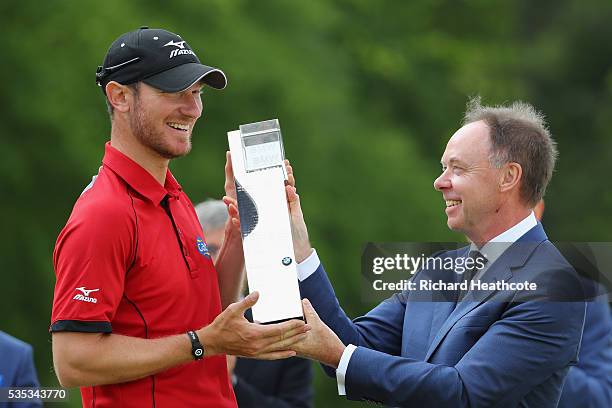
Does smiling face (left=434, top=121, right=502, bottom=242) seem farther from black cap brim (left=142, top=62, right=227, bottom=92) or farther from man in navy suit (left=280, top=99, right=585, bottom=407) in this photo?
black cap brim (left=142, top=62, right=227, bottom=92)

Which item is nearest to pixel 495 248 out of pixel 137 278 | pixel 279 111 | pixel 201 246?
pixel 201 246

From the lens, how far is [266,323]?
425cm

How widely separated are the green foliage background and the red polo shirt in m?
6.88

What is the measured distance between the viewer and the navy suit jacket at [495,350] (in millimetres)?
4488

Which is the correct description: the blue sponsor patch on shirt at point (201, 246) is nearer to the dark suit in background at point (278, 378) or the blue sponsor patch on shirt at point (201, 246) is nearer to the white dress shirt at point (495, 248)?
the white dress shirt at point (495, 248)

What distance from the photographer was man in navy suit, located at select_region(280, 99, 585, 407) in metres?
4.51

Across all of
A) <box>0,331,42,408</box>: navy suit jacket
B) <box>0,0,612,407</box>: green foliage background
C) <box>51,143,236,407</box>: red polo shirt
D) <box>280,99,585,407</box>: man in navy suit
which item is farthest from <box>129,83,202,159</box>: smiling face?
<box>0,0,612,407</box>: green foliage background

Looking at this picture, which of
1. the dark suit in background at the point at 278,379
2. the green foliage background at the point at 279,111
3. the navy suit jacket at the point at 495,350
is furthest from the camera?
the green foliage background at the point at 279,111

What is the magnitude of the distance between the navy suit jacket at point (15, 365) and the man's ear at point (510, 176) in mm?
2774

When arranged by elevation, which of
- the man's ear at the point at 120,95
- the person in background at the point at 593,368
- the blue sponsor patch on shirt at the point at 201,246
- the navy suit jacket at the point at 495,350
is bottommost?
the person in background at the point at 593,368

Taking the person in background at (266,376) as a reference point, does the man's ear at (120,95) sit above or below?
above

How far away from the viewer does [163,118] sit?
4.45 m

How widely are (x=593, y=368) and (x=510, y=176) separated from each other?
1.77m

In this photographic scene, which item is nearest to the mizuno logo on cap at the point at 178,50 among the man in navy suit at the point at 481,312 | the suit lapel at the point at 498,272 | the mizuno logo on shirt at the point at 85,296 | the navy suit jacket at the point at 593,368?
the man in navy suit at the point at 481,312
